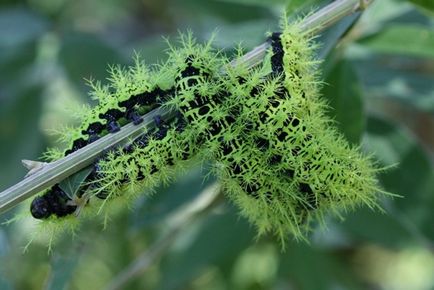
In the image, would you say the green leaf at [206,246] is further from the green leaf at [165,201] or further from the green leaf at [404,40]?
the green leaf at [404,40]

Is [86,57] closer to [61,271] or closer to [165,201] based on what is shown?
[165,201]

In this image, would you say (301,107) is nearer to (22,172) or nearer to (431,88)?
(431,88)

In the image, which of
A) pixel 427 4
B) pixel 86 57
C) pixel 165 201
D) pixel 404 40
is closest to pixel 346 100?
pixel 404 40

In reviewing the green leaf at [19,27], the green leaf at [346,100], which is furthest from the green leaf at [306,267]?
the green leaf at [19,27]

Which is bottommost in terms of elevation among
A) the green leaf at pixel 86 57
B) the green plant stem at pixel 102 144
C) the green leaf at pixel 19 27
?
the green plant stem at pixel 102 144

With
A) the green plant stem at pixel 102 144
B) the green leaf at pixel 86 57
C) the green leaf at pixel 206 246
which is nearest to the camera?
the green plant stem at pixel 102 144

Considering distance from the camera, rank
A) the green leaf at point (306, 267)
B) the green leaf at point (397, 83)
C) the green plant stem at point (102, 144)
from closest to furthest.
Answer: the green plant stem at point (102, 144), the green leaf at point (397, 83), the green leaf at point (306, 267)
